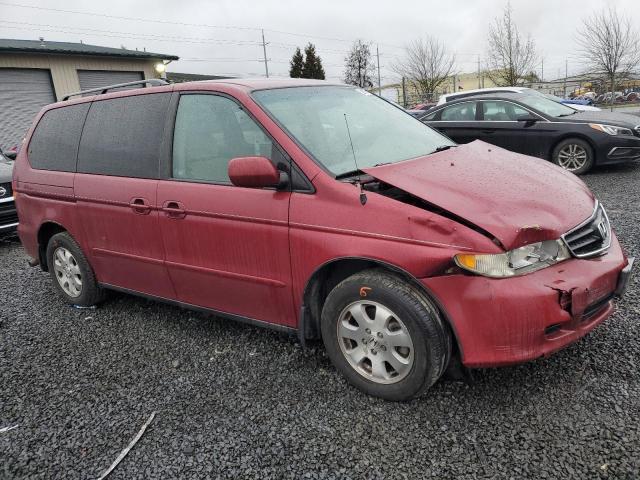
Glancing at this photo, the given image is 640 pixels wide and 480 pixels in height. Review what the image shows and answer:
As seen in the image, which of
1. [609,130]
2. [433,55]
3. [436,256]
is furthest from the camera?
[433,55]

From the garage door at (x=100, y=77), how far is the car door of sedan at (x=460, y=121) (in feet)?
47.2

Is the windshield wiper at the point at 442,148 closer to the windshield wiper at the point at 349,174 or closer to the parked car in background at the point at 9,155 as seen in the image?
the windshield wiper at the point at 349,174

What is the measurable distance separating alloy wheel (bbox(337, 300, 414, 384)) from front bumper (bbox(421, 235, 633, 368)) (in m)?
0.28

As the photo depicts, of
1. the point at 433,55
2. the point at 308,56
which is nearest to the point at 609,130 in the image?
the point at 433,55

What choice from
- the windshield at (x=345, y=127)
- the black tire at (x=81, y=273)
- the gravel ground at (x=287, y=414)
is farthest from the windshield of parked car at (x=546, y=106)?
the black tire at (x=81, y=273)

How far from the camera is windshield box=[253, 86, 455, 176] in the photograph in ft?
9.39

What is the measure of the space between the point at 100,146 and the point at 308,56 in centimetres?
4230

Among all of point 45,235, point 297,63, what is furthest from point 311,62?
point 45,235

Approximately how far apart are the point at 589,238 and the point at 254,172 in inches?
69.8

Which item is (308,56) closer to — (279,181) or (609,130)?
(609,130)

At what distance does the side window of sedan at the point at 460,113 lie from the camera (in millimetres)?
9305

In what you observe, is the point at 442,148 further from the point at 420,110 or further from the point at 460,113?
the point at 420,110

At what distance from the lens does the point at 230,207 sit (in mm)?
2908

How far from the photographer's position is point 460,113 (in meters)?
9.42
